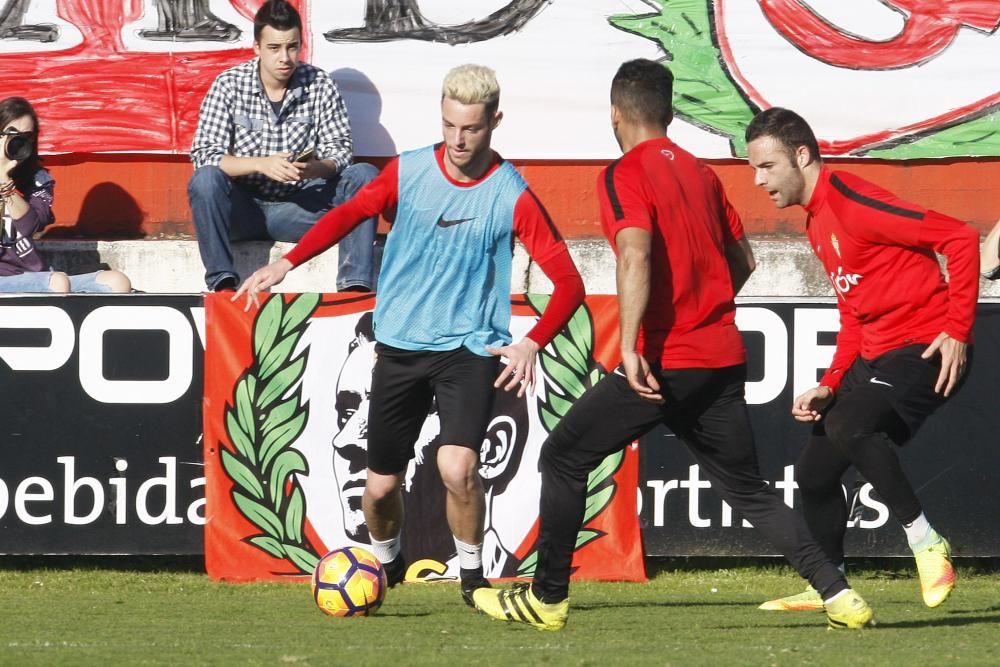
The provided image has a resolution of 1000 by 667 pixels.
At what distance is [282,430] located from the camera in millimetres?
8305

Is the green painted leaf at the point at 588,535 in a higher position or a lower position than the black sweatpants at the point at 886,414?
lower

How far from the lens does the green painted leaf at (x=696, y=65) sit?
9.85 metres

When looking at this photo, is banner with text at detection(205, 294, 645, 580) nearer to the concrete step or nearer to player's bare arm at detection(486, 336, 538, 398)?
the concrete step

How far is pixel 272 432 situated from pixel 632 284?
3248 millimetres

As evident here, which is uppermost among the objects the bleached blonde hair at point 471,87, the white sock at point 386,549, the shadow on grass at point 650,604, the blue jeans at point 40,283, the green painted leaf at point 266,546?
the bleached blonde hair at point 471,87

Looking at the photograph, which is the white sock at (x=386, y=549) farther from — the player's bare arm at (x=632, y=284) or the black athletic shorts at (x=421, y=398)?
the player's bare arm at (x=632, y=284)

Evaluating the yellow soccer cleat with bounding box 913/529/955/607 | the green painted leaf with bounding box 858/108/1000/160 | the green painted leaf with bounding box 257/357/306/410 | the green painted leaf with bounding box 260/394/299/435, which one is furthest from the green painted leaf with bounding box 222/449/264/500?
the green painted leaf with bounding box 858/108/1000/160

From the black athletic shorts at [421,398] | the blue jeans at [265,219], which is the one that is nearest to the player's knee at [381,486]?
the black athletic shorts at [421,398]

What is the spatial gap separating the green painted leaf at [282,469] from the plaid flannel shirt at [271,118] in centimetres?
191

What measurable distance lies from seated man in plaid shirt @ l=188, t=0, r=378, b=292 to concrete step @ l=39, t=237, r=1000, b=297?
0.24 meters

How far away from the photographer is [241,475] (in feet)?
27.1

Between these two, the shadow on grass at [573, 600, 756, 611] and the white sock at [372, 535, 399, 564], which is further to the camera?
the shadow on grass at [573, 600, 756, 611]

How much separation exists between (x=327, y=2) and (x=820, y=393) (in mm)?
4884

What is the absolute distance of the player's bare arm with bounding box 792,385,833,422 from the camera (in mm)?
6395
